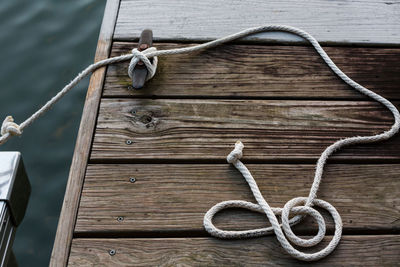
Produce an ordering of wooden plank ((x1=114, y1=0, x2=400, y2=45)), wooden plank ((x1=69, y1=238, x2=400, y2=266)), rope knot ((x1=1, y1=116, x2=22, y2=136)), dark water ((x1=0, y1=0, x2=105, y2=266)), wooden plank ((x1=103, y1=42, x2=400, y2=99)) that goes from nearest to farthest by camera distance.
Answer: wooden plank ((x1=69, y1=238, x2=400, y2=266)), rope knot ((x1=1, y1=116, x2=22, y2=136)), wooden plank ((x1=103, y1=42, x2=400, y2=99)), wooden plank ((x1=114, y1=0, x2=400, y2=45)), dark water ((x1=0, y1=0, x2=105, y2=266))

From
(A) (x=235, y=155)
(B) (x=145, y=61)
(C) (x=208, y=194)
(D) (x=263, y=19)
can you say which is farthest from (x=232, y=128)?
(D) (x=263, y=19)

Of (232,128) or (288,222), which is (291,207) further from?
(232,128)

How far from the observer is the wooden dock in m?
1.05

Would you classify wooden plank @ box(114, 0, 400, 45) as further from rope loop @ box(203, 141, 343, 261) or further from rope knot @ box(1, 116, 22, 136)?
rope loop @ box(203, 141, 343, 261)

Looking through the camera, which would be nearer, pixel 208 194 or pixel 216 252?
pixel 216 252

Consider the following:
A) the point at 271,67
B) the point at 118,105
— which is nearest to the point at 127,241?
the point at 118,105

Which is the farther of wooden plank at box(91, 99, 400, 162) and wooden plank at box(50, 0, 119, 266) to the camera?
wooden plank at box(91, 99, 400, 162)

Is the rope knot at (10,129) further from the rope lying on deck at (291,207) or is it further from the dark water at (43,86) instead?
the dark water at (43,86)

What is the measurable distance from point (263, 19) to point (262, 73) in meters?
Result: 0.30

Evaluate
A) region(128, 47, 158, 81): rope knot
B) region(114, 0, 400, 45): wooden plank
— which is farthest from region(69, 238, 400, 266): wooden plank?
region(114, 0, 400, 45): wooden plank

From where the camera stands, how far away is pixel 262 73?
1.46m

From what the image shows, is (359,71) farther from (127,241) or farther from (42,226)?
(42,226)

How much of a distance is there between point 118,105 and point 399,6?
46.0 inches

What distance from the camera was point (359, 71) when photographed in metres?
1.48
